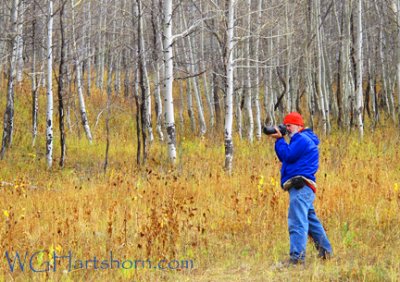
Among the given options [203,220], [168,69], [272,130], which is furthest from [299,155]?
[168,69]

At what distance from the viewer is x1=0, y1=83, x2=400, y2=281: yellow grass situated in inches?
223

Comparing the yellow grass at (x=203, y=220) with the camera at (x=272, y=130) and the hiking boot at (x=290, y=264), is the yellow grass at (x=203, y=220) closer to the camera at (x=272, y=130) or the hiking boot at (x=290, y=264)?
the hiking boot at (x=290, y=264)

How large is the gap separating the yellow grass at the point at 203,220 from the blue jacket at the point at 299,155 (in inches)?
39.5

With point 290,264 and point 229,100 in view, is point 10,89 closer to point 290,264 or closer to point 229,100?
point 229,100

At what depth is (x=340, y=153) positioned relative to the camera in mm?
12031

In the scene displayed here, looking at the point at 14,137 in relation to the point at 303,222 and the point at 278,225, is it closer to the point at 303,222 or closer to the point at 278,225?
the point at 278,225

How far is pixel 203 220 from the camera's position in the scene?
764cm

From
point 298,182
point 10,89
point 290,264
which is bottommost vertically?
point 290,264

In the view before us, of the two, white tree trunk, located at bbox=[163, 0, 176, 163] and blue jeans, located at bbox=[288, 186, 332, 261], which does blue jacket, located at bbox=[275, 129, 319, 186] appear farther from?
white tree trunk, located at bbox=[163, 0, 176, 163]

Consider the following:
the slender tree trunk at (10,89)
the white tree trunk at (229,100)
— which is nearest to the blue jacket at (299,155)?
the white tree trunk at (229,100)

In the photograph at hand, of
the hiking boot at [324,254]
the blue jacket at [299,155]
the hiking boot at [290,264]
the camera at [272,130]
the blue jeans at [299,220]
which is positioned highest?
the camera at [272,130]

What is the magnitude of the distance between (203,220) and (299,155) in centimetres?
241

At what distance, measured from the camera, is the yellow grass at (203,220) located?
566 cm

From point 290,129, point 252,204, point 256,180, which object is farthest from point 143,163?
point 290,129
